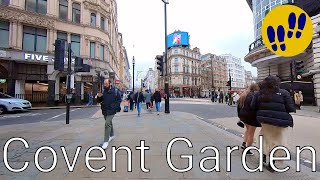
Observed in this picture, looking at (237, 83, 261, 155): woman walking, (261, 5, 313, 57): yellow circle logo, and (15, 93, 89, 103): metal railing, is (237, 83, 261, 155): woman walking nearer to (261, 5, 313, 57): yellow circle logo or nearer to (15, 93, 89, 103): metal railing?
(261, 5, 313, 57): yellow circle logo

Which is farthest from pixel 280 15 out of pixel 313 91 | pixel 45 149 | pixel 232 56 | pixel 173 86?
pixel 232 56

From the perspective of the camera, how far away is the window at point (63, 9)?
26895 millimetres

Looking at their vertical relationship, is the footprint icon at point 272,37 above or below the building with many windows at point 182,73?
below

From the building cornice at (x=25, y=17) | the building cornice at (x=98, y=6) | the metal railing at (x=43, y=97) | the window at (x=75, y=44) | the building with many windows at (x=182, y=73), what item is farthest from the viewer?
the building with many windows at (x=182, y=73)

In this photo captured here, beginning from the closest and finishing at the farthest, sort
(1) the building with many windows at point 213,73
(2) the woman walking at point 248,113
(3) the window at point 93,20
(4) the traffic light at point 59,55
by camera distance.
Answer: (2) the woman walking at point 248,113 → (4) the traffic light at point 59,55 → (3) the window at point 93,20 → (1) the building with many windows at point 213,73

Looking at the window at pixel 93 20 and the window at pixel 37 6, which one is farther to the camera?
the window at pixel 93 20

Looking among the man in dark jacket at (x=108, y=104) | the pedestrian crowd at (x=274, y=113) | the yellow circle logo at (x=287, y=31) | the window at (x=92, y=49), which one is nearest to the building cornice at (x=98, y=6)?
the window at (x=92, y=49)

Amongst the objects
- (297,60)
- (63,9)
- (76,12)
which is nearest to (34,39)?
(63,9)

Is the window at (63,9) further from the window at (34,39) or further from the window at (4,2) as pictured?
the window at (4,2)

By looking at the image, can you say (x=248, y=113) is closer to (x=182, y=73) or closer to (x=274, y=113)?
(x=274, y=113)

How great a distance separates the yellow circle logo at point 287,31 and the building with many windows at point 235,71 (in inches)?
5340

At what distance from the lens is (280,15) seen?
5.96 metres

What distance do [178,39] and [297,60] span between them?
2559 inches

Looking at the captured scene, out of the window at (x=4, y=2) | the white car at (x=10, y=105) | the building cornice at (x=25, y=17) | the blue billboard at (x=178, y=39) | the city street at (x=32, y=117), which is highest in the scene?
the blue billboard at (x=178, y=39)
